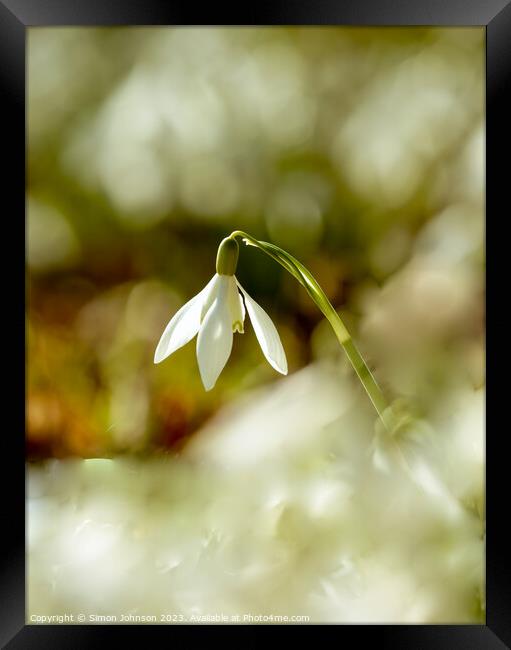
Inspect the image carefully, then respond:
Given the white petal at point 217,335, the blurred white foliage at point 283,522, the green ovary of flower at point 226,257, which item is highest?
the green ovary of flower at point 226,257

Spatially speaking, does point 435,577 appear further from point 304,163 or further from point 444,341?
point 304,163

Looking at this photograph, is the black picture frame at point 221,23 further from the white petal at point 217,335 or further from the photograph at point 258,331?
the white petal at point 217,335

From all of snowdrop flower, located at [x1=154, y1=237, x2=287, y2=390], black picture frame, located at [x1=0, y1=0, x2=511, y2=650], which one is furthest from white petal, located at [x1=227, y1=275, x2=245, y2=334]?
black picture frame, located at [x1=0, y1=0, x2=511, y2=650]

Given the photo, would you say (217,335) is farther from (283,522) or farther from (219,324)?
(283,522)

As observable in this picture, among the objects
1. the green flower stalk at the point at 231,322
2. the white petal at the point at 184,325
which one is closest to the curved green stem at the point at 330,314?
the green flower stalk at the point at 231,322

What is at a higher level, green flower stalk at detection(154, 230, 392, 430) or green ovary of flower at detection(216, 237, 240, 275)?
green ovary of flower at detection(216, 237, 240, 275)

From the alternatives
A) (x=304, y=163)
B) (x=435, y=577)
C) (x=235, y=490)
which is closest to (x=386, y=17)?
(x=304, y=163)

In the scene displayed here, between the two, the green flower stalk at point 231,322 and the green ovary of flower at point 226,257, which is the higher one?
the green ovary of flower at point 226,257

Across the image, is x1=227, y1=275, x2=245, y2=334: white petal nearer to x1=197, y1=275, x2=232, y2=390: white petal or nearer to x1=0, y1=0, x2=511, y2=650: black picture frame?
x1=197, y1=275, x2=232, y2=390: white petal
